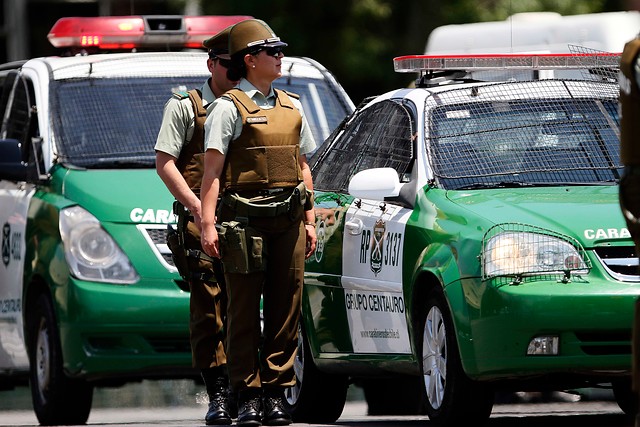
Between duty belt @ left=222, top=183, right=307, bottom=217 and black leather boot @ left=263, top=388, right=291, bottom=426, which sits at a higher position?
duty belt @ left=222, top=183, right=307, bottom=217

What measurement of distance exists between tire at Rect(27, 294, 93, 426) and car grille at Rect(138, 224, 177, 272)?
26.9 inches

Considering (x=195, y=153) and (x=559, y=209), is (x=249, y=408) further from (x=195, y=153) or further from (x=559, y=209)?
(x=559, y=209)

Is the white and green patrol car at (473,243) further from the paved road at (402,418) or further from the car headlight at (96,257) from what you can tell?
the car headlight at (96,257)

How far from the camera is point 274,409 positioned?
26.2 ft

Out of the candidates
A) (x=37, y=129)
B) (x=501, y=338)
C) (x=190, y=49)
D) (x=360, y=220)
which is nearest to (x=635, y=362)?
(x=501, y=338)

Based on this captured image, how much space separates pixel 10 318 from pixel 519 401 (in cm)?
388

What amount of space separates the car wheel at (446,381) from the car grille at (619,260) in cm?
66

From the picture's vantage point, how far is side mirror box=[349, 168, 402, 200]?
26.4 ft

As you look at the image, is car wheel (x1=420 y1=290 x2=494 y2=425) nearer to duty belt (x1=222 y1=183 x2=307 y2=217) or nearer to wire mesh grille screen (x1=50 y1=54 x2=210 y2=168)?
duty belt (x1=222 y1=183 x2=307 y2=217)

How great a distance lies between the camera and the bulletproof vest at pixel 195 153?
8.36m

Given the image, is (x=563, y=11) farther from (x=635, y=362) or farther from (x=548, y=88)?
(x=635, y=362)

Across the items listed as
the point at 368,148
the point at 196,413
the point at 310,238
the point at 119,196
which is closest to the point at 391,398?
the point at 196,413

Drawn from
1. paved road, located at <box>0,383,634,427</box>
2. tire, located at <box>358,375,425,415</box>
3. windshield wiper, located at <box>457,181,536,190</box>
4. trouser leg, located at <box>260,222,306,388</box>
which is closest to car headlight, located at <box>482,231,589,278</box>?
windshield wiper, located at <box>457,181,536,190</box>

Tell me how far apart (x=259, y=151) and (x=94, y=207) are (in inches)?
77.8
